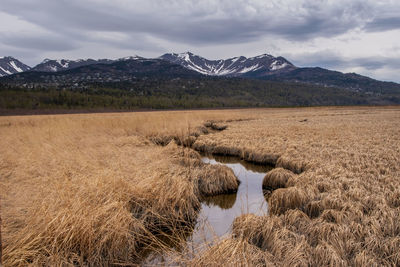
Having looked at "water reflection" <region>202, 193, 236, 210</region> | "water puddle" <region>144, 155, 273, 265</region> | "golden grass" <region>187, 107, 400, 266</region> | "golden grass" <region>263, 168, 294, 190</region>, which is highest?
"golden grass" <region>187, 107, 400, 266</region>

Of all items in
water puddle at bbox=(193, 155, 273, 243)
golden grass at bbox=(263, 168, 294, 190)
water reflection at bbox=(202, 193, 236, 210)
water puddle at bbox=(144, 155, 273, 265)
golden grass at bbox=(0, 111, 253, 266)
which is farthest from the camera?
golden grass at bbox=(263, 168, 294, 190)

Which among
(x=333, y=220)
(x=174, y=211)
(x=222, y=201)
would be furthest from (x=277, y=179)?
(x=174, y=211)

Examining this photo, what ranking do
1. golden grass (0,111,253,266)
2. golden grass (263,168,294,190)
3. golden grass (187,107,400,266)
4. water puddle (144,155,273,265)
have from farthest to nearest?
1. golden grass (263,168,294,190)
2. water puddle (144,155,273,265)
3. golden grass (0,111,253,266)
4. golden grass (187,107,400,266)

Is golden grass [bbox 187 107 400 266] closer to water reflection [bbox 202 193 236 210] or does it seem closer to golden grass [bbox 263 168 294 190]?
golden grass [bbox 263 168 294 190]

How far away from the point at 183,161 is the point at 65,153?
13.9 ft

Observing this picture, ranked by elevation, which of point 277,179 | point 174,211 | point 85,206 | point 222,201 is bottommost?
point 222,201

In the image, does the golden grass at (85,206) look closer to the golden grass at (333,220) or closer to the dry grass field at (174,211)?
the dry grass field at (174,211)

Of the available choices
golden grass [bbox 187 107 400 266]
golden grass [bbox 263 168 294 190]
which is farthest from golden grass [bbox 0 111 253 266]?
golden grass [bbox 263 168 294 190]

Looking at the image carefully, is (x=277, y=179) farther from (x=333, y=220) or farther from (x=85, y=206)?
(x=85, y=206)

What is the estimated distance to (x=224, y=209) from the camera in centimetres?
789

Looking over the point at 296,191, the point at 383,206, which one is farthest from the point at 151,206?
the point at 383,206

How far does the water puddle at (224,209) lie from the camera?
5.55 meters

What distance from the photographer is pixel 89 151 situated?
33.9 ft

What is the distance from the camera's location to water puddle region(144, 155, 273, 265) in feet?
18.2
